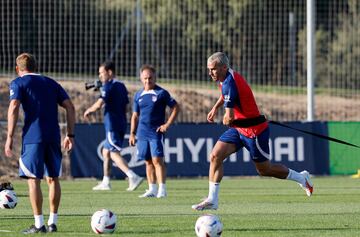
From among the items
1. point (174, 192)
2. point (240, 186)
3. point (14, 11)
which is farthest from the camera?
point (14, 11)

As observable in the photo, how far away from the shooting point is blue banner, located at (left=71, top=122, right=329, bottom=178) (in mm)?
23984

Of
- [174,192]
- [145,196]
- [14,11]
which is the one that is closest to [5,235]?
[145,196]

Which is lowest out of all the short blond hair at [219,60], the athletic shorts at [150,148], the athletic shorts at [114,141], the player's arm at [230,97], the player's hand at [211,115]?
the athletic shorts at [114,141]

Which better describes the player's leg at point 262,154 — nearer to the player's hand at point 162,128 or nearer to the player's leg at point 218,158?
the player's leg at point 218,158

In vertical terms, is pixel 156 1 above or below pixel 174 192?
above

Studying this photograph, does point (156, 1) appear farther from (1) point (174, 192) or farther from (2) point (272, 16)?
(1) point (174, 192)

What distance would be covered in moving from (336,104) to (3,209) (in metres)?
20.6

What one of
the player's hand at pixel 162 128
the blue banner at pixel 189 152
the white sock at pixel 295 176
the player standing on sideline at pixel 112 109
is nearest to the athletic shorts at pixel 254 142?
the white sock at pixel 295 176

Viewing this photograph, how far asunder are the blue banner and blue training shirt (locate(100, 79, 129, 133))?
162 inches

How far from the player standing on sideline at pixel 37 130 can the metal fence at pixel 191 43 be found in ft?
54.7

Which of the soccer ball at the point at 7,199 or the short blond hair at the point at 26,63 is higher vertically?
the short blond hair at the point at 26,63

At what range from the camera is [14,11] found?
28.1 meters

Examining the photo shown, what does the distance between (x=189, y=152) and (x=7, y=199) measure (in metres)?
10.4

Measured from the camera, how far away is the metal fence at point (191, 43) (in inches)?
1138
